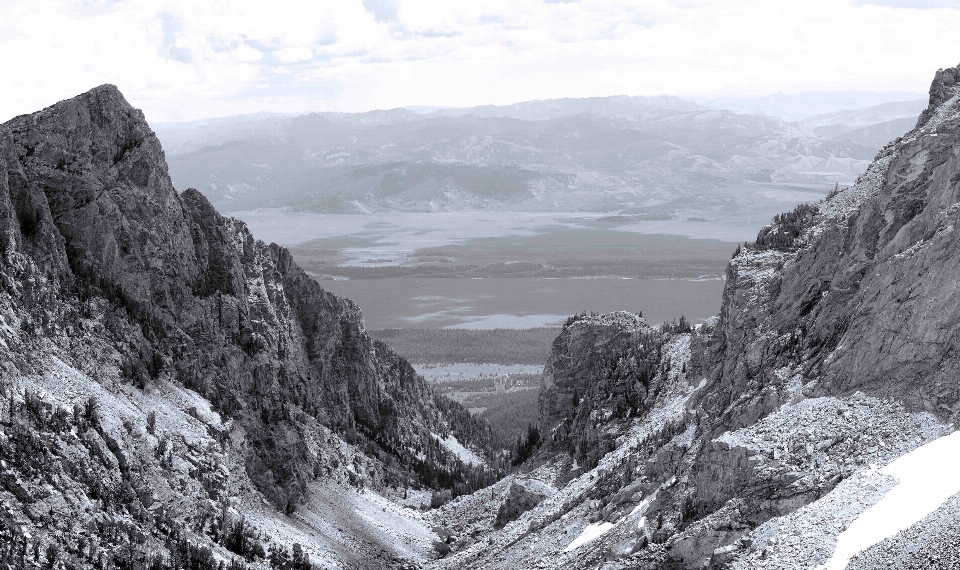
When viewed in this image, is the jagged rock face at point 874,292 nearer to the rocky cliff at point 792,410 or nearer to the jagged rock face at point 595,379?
the rocky cliff at point 792,410

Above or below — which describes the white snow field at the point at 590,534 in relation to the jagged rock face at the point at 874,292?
below

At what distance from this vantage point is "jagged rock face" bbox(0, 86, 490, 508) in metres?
62.7

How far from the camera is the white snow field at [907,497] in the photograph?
31.3m

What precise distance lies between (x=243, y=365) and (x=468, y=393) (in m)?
74.4

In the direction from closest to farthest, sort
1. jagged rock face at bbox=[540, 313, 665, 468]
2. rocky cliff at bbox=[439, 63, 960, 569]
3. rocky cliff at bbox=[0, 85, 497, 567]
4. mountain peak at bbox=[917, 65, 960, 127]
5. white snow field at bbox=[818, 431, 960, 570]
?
white snow field at bbox=[818, 431, 960, 570], rocky cliff at bbox=[439, 63, 960, 569], rocky cliff at bbox=[0, 85, 497, 567], mountain peak at bbox=[917, 65, 960, 127], jagged rock face at bbox=[540, 313, 665, 468]

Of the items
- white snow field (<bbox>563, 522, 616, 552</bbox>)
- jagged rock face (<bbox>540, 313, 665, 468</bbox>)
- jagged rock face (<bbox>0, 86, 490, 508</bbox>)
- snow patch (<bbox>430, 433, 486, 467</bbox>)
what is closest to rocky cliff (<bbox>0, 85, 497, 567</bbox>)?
jagged rock face (<bbox>0, 86, 490, 508</bbox>)

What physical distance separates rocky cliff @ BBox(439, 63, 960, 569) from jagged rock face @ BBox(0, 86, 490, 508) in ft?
53.0

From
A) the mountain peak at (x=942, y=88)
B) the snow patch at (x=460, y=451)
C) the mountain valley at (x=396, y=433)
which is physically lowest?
the snow patch at (x=460, y=451)

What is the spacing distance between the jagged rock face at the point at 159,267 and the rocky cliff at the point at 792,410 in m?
16.1

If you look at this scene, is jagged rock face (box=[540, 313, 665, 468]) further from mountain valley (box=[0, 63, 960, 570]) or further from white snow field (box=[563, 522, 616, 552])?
white snow field (box=[563, 522, 616, 552])

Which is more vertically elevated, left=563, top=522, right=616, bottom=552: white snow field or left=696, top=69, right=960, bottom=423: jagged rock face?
left=696, top=69, right=960, bottom=423: jagged rock face

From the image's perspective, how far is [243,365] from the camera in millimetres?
76688

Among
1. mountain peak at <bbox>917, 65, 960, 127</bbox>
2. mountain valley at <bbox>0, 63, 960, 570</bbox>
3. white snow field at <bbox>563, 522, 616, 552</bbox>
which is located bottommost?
white snow field at <bbox>563, 522, 616, 552</bbox>

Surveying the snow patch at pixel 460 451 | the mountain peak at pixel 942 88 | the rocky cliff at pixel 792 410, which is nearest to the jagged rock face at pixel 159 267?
the snow patch at pixel 460 451
